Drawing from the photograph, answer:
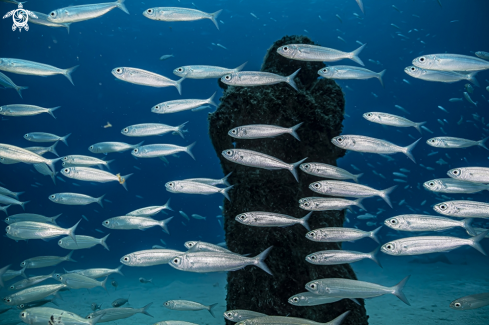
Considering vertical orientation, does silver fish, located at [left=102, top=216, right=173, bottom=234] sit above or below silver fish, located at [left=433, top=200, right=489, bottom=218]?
below

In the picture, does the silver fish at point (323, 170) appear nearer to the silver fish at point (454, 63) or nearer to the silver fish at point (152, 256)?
the silver fish at point (454, 63)

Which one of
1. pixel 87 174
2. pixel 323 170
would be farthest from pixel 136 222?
pixel 323 170

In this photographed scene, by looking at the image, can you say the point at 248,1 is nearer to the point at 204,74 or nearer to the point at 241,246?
the point at 204,74

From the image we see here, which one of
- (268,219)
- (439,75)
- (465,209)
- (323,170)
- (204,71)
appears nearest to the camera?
(465,209)

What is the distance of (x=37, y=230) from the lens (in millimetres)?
4508

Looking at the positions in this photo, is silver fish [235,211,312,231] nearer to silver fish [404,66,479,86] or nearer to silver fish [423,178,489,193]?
silver fish [423,178,489,193]

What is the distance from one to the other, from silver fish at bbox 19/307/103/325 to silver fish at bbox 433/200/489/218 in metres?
4.75

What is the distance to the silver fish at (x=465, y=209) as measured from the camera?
10.7 ft

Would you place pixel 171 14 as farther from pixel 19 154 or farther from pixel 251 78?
pixel 19 154

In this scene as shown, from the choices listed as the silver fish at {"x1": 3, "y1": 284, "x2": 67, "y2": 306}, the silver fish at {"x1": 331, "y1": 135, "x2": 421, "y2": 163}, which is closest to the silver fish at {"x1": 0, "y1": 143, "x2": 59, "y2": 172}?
the silver fish at {"x1": 3, "y1": 284, "x2": 67, "y2": 306}

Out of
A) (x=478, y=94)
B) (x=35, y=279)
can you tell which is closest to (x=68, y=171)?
(x=35, y=279)

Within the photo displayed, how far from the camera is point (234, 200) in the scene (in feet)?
14.0

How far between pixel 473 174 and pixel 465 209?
460mm

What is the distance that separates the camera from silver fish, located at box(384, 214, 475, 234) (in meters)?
3.30
